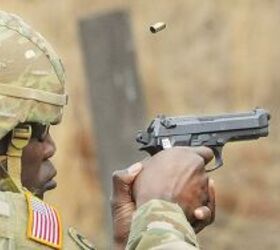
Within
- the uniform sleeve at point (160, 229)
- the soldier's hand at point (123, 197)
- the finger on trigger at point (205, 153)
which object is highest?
the finger on trigger at point (205, 153)

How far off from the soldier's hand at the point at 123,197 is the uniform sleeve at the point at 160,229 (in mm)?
152

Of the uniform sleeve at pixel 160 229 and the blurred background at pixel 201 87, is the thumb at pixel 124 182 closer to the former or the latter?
the uniform sleeve at pixel 160 229

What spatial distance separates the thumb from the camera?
16.8 feet

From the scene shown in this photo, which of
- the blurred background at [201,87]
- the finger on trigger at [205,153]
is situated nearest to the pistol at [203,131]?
the finger on trigger at [205,153]

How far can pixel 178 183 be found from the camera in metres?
5.05

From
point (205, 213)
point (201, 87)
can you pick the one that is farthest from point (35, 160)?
point (201, 87)

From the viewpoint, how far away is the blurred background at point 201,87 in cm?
1271

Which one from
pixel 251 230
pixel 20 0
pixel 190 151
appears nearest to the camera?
pixel 190 151

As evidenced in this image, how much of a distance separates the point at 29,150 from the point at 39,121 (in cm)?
10

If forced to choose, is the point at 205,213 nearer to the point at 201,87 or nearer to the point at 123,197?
the point at 123,197

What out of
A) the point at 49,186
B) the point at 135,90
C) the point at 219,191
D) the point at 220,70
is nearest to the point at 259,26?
the point at 220,70

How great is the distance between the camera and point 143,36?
1321 centimetres

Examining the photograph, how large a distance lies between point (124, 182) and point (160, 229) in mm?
289

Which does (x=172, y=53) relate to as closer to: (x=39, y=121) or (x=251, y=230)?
(x=251, y=230)
